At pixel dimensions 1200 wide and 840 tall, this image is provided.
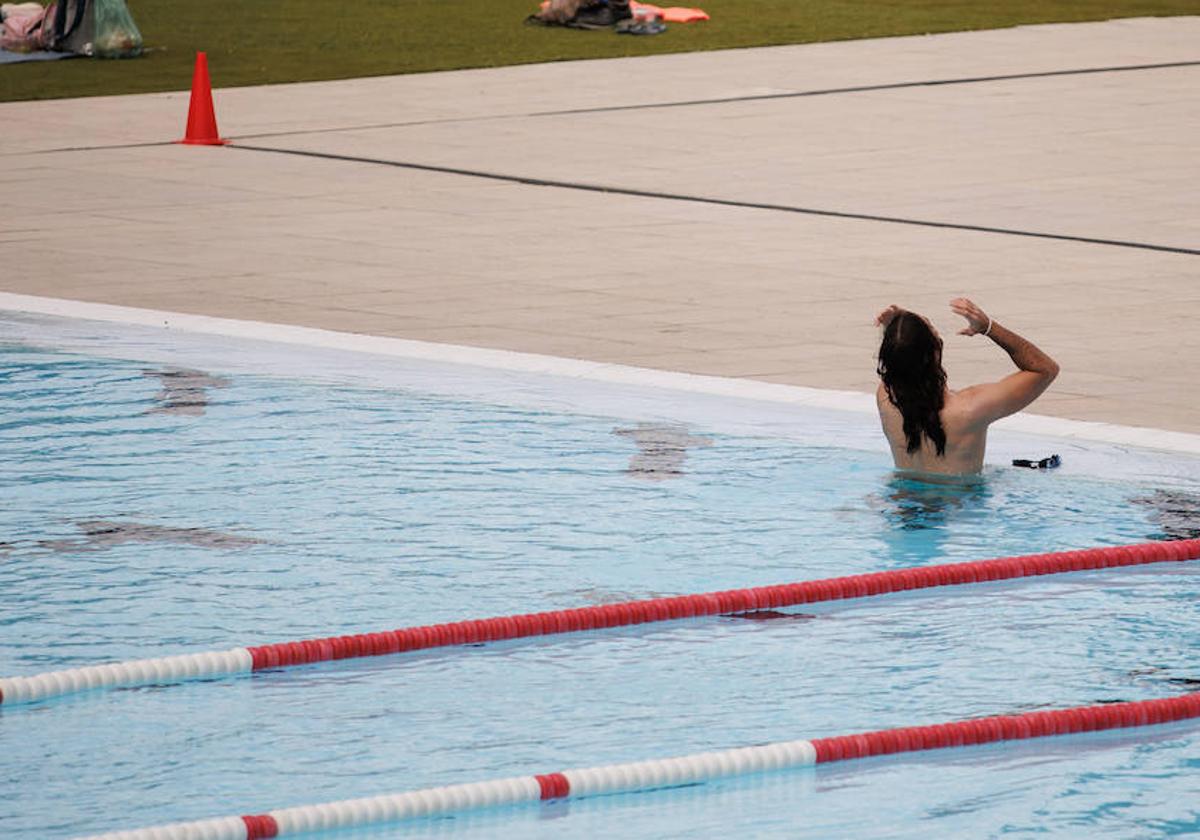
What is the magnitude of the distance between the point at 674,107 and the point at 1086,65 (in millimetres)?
4732

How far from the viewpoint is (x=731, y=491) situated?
372 inches

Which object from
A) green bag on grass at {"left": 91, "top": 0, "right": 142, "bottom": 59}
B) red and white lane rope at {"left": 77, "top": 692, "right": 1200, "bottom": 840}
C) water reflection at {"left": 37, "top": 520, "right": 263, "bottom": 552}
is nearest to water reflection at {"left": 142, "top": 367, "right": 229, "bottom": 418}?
water reflection at {"left": 37, "top": 520, "right": 263, "bottom": 552}

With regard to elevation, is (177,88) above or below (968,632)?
above

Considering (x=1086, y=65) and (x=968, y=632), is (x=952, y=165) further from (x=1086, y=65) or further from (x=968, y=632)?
(x=968, y=632)

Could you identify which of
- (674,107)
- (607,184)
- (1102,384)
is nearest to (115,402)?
(1102,384)

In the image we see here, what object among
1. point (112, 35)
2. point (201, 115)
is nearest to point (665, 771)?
point (201, 115)

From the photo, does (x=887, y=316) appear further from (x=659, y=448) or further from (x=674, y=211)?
(x=674, y=211)

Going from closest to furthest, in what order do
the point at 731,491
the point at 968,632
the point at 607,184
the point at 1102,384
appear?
the point at 968,632 < the point at 731,491 < the point at 1102,384 < the point at 607,184

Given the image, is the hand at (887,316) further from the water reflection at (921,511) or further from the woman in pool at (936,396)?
the water reflection at (921,511)

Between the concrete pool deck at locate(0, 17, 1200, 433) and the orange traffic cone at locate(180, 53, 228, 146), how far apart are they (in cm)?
21

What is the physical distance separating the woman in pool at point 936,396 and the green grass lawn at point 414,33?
12798mm

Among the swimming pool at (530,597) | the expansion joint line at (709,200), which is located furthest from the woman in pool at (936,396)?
the expansion joint line at (709,200)

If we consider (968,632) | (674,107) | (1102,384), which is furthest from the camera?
(674,107)

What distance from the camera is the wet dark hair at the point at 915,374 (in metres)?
9.05
